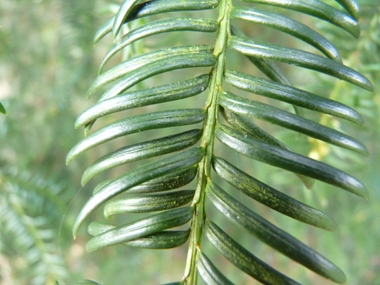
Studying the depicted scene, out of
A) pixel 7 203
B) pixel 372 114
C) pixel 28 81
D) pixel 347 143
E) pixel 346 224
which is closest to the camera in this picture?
pixel 347 143

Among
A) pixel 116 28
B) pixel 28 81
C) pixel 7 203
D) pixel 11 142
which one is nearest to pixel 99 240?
pixel 116 28

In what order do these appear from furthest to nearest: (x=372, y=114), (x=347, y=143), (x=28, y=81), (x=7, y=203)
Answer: (x=28, y=81), (x=7, y=203), (x=372, y=114), (x=347, y=143)

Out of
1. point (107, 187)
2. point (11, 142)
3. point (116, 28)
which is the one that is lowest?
point (107, 187)

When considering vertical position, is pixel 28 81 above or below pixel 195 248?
above

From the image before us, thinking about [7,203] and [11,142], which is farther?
[11,142]

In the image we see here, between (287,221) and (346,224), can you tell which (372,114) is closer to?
(287,221)

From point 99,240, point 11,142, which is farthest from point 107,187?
point 11,142
